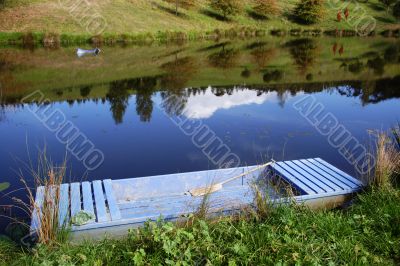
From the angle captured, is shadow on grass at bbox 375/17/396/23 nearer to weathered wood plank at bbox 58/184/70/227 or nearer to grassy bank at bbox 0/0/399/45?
grassy bank at bbox 0/0/399/45

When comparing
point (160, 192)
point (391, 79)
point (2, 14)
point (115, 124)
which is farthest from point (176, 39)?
point (160, 192)

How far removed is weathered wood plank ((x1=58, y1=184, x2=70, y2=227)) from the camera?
5.55m

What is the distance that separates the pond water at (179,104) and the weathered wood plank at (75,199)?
105 cm

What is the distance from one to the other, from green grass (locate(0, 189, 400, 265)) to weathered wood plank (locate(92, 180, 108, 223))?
Answer: 16.9 inches

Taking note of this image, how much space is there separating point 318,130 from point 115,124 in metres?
6.32

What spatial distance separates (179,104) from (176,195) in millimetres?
9741

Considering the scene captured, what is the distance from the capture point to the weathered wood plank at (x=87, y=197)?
20.3 ft

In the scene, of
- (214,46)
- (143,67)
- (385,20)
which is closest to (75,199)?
(143,67)

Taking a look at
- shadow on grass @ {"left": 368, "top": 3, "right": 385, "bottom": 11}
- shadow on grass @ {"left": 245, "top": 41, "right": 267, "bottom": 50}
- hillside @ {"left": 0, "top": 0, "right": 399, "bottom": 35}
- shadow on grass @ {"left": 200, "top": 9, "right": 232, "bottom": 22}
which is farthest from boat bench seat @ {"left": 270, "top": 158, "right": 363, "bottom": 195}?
shadow on grass @ {"left": 368, "top": 3, "right": 385, "bottom": 11}

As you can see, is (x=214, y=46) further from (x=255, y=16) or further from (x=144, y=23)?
(x=255, y=16)

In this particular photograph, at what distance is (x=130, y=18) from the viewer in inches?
1713

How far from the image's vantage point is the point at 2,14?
1566 inches

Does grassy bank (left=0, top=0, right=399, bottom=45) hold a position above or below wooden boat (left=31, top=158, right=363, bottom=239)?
above

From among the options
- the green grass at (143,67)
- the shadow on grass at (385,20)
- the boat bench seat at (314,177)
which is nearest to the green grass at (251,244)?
the boat bench seat at (314,177)
